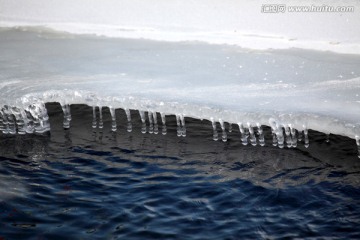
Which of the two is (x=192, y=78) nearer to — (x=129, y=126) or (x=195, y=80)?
(x=195, y=80)

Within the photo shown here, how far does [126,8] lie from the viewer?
23.7ft

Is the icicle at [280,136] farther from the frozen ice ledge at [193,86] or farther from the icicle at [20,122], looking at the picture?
the icicle at [20,122]

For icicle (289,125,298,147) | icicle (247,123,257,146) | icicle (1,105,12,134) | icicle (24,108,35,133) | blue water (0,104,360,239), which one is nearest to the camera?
blue water (0,104,360,239)

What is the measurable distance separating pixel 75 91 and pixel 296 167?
7.17 ft

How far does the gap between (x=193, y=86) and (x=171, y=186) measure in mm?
1324

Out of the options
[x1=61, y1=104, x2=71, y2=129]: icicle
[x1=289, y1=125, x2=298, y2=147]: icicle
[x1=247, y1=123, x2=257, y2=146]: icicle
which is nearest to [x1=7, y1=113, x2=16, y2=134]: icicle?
[x1=61, y1=104, x2=71, y2=129]: icicle

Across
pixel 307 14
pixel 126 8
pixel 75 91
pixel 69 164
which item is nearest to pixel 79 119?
pixel 75 91

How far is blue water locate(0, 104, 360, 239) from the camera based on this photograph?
13.9ft

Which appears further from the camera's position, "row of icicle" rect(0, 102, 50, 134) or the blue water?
"row of icicle" rect(0, 102, 50, 134)

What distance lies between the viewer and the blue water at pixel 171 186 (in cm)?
422

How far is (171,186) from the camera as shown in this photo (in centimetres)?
486

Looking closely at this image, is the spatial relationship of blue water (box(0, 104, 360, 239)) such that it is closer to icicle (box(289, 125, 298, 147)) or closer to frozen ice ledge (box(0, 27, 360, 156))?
icicle (box(289, 125, 298, 147))

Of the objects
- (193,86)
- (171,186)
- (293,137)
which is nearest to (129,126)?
(193,86)

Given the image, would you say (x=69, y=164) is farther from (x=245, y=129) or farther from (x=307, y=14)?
(x=307, y=14)
